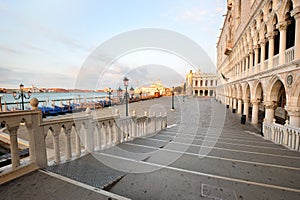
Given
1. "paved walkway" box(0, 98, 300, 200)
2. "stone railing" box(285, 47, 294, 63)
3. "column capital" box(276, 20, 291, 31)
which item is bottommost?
"paved walkway" box(0, 98, 300, 200)

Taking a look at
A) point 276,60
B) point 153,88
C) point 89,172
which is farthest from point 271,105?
point 153,88

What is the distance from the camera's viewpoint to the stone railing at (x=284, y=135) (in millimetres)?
4827

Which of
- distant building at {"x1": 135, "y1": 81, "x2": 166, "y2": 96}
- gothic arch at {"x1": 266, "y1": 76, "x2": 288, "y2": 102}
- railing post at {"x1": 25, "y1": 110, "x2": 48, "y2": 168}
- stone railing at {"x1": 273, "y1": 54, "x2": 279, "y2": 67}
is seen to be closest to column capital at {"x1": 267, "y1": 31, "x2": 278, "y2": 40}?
stone railing at {"x1": 273, "y1": 54, "x2": 279, "y2": 67}

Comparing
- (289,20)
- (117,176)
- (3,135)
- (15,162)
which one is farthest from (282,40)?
(3,135)

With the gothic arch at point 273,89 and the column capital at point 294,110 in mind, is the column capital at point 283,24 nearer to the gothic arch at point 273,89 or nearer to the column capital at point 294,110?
the gothic arch at point 273,89

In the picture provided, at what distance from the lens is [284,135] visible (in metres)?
5.43

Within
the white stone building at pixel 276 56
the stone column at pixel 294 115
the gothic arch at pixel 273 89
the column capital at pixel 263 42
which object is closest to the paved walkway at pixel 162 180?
the stone column at pixel 294 115

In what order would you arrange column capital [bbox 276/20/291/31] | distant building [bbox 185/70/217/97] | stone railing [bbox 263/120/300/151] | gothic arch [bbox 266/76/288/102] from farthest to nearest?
distant building [bbox 185/70/217/97] < gothic arch [bbox 266/76/288/102] < column capital [bbox 276/20/291/31] < stone railing [bbox 263/120/300/151]

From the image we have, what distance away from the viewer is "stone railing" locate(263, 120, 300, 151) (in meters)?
4.83

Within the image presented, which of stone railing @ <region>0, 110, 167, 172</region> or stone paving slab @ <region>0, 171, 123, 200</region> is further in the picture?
stone railing @ <region>0, 110, 167, 172</region>

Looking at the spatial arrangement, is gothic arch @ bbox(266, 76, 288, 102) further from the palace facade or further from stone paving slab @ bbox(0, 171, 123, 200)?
stone paving slab @ bbox(0, 171, 123, 200)

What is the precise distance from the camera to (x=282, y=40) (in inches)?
288

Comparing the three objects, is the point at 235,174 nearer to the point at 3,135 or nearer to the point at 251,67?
the point at 3,135

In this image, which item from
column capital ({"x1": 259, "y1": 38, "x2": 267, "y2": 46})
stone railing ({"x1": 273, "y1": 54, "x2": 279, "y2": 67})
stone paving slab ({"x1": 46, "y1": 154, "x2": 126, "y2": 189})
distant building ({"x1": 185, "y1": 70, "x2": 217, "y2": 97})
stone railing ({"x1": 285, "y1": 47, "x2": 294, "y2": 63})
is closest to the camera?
stone paving slab ({"x1": 46, "y1": 154, "x2": 126, "y2": 189})
